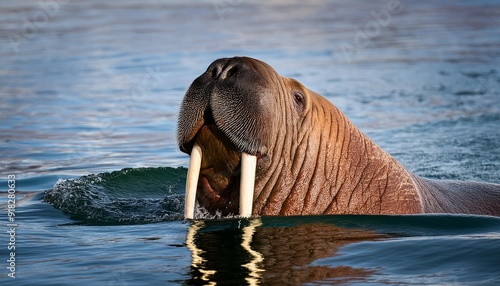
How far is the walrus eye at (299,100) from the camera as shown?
7.74 meters

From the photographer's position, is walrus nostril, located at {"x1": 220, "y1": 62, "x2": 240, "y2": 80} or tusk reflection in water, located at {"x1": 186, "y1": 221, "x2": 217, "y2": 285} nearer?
tusk reflection in water, located at {"x1": 186, "y1": 221, "x2": 217, "y2": 285}

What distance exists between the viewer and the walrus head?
7.22 metres

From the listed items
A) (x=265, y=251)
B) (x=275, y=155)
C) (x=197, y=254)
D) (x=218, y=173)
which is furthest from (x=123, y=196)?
(x=265, y=251)

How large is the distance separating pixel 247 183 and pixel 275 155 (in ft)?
1.63

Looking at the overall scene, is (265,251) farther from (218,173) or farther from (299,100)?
(299,100)

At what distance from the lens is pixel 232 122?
7207mm

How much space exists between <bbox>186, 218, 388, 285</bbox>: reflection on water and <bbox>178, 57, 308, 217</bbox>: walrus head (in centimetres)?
20

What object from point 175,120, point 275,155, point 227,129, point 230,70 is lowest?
point 275,155

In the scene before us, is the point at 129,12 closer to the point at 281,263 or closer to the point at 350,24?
the point at 350,24

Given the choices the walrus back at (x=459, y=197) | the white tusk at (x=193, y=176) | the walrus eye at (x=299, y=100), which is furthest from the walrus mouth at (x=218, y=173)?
the walrus back at (x=459, y=197)

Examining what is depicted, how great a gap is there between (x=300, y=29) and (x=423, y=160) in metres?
14.3

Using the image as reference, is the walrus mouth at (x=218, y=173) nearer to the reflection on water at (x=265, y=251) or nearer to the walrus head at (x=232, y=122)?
→ the walrus head at (x=232, y=122)

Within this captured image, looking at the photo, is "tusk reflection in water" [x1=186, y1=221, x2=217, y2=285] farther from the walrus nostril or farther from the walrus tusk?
the walrus nostril

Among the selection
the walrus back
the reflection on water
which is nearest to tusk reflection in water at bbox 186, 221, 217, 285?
the reflection on water
